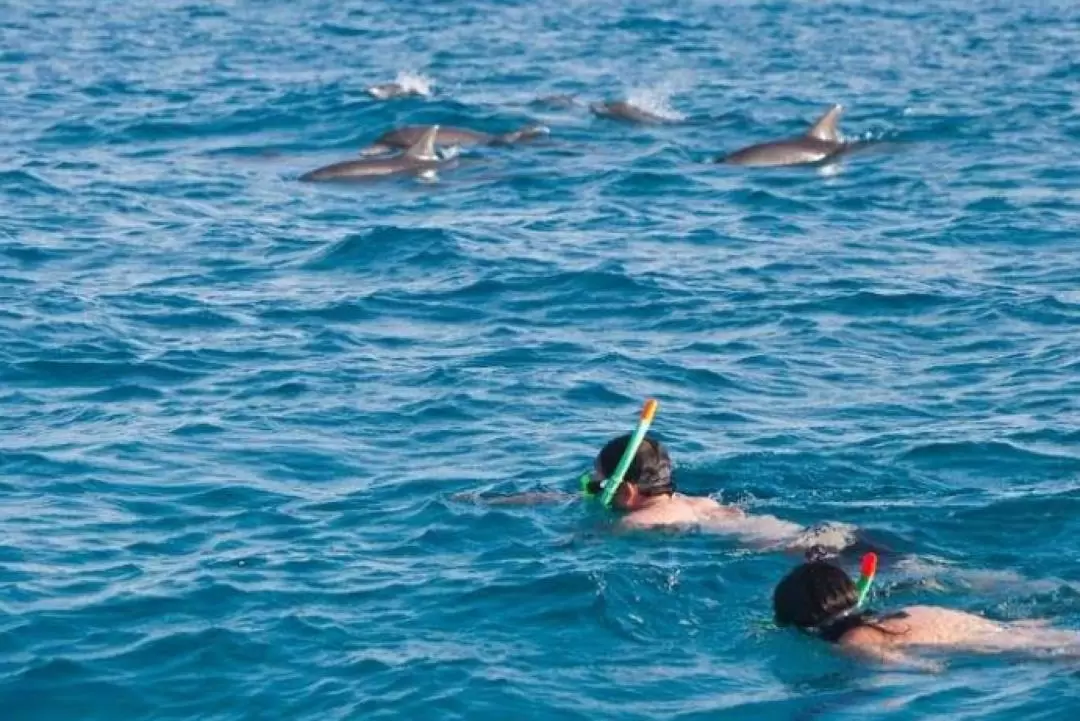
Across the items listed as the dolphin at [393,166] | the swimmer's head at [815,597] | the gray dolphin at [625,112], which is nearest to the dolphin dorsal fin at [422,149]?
the dolphin at [393,166]

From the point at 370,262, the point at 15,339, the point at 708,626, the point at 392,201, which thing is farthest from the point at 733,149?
the point at 708,626

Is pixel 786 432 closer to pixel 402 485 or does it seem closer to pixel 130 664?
pixel 402 485

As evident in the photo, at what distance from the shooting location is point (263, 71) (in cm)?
3425

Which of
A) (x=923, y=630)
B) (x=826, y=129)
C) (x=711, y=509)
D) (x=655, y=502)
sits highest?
(x=826, y=129)

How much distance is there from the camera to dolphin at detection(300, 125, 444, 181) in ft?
80.1

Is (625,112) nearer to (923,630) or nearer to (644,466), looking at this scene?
(644,466)

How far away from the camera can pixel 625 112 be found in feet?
93.9

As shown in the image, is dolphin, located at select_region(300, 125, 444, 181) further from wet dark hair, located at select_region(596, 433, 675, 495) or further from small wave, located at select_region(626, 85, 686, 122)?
wet dark hair, located at select_region(596, 433, 675, 495)

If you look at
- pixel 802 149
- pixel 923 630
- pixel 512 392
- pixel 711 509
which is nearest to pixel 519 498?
pixel 711 509

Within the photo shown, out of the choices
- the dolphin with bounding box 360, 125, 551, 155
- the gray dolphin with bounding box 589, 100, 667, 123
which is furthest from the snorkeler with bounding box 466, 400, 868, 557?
the gray dolphin with bounding box 589, 100, 667, 123

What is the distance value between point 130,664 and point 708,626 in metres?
2.95

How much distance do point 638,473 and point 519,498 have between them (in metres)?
0.89

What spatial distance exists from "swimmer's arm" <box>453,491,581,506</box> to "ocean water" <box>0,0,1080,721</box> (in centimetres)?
9

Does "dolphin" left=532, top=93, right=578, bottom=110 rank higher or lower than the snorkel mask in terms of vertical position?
higher
